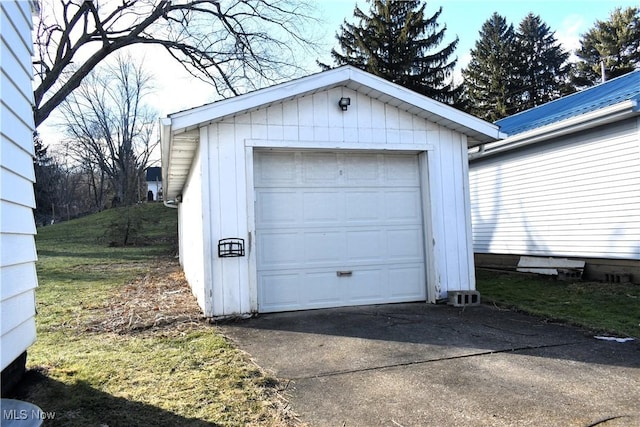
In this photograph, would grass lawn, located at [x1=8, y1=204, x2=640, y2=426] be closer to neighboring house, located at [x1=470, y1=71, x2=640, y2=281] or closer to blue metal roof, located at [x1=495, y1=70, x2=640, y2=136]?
neighboring house, located at [x1=470, y1=71, x2=640, y2=281]

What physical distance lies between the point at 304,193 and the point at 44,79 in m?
12.7

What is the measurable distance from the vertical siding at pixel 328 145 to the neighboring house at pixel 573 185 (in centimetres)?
199

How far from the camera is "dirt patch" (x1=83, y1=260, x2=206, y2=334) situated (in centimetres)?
530

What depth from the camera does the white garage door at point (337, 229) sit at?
5.89 metres

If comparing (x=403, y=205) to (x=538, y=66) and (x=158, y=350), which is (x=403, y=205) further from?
(x=538, y=66)

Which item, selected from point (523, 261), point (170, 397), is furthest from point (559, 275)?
point (170, 397)

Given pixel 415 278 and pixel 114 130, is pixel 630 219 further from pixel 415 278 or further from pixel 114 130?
pixel 114 130

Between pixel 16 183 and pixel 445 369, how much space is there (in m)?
Result: 3.32

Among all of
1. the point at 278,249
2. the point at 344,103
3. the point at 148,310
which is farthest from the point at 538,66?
the point at 148,310

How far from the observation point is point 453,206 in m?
6.40

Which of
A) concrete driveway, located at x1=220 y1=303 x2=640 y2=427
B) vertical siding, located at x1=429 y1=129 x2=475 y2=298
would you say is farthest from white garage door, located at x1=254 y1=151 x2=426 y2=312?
concrete driveway, located at x1=220 y1=303 x2=640 y2=427

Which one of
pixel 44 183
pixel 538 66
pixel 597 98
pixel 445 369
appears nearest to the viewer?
pixel 445 369

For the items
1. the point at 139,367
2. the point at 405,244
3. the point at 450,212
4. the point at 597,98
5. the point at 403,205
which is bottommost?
the point at 139,367

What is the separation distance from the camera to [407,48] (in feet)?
74.3
